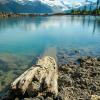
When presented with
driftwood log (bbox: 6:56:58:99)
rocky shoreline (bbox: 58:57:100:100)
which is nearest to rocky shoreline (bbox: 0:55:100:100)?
rocky shoreline (bbox: 58:57:100:100)

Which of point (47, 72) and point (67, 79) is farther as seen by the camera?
point (67, 79)

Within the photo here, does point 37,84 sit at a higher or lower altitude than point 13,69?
higher

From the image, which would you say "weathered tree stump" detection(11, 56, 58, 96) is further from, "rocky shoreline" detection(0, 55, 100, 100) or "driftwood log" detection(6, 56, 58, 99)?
"rocky shoreline" detection(0, 55, 100, 100)

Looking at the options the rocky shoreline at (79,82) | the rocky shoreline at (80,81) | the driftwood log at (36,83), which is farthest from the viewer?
the rocky shoreline at (80,81)

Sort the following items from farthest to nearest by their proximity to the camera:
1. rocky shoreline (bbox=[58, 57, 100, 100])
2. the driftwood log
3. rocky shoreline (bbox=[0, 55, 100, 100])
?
1. rocky shoreline (bbox=[58, 57, 100, 100])
2. rocky shoreline (bbox=[0, 55, 100, 100])
3. the driftwood log

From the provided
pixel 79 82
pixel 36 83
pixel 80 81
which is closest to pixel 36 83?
pixel 36 83

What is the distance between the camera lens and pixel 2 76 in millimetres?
22469

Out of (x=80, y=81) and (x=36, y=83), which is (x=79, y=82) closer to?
(x=80, y=81)

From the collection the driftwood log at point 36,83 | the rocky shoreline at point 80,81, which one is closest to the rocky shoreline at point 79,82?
the rocky shoreline at point 80,81

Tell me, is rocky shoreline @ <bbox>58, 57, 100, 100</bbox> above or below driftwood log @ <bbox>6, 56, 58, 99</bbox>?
below

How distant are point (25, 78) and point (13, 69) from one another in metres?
8.85

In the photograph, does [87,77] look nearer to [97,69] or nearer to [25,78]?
[97,69]

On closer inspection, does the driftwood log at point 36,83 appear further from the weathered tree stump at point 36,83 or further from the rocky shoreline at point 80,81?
the rocky shoreline at point 80,81

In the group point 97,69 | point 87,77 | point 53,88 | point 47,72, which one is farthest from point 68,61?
point 53,88
